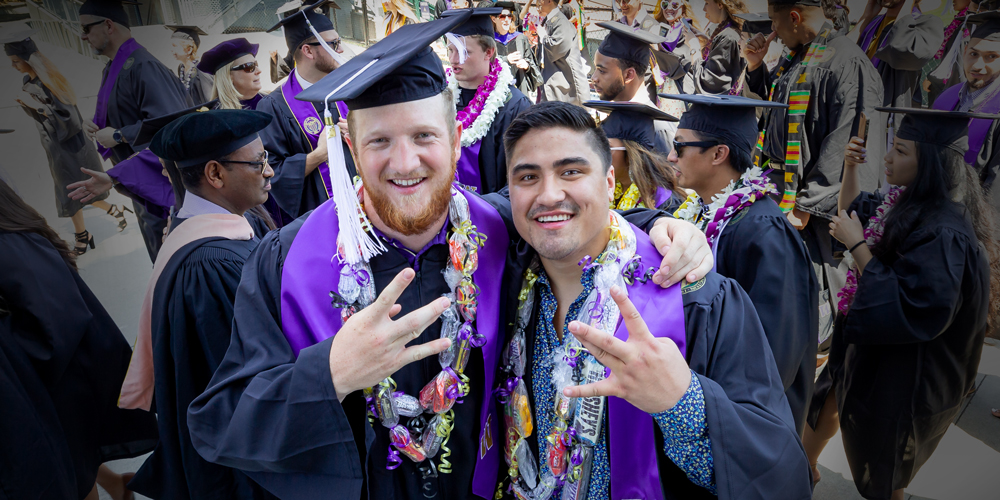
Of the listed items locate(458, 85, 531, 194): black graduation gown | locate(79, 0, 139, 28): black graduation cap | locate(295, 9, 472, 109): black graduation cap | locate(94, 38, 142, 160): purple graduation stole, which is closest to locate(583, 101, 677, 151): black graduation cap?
locate(458, 85, 531, 194): black graduation gown

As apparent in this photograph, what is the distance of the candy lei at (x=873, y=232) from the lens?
8.63 ft

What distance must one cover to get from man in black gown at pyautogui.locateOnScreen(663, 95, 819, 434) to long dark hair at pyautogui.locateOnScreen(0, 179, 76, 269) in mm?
3188

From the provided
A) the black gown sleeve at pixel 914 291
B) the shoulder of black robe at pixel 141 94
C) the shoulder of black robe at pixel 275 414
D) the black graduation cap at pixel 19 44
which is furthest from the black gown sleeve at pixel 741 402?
the black graduation cap at pixel 19 44

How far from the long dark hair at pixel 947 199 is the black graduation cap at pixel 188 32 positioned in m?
7.01

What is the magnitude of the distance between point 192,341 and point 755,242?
96.7 inches

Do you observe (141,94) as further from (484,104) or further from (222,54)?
Answer: (484,104)

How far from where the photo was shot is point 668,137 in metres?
4.22

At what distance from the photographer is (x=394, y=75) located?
1488 mm

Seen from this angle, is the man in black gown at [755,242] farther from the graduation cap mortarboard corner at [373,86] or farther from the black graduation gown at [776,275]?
the graduation cap mortarboard corner at [373,86]

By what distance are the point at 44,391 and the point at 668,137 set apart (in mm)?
4278

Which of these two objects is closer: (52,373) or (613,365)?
(613,365)

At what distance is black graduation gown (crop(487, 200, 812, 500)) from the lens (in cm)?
126

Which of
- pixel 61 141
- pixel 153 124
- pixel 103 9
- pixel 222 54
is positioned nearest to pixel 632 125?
pixel 153 124

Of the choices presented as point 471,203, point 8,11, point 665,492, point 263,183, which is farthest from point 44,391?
point 8,11
